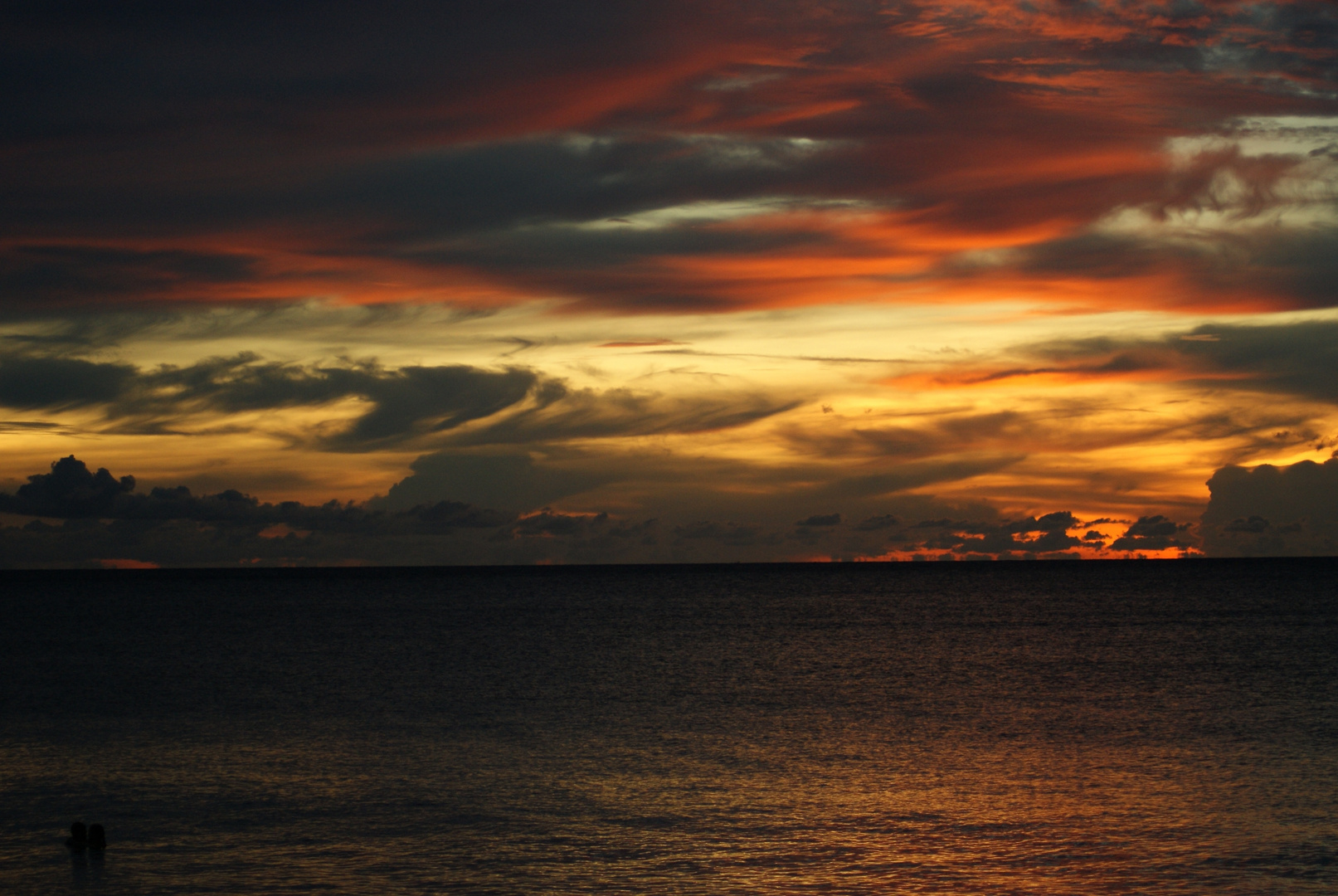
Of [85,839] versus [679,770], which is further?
[679,770]

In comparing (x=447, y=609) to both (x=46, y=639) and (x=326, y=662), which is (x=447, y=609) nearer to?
(x=46, y=639)

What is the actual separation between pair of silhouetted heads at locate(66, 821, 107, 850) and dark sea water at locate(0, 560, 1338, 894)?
296 millimetres

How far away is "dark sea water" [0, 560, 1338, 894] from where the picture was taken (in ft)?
79.6

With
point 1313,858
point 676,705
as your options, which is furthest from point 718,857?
point 676,705

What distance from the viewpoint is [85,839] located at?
2520cm

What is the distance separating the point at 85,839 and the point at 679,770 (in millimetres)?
16455

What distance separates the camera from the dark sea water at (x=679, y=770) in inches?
955

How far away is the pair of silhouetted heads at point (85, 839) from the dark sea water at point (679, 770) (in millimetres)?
296

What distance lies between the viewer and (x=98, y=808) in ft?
96.7

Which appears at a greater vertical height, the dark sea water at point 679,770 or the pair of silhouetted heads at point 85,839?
the pair of silhouetted heads at point 85,839

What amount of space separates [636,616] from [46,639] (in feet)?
199

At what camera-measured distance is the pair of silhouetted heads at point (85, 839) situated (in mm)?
25075

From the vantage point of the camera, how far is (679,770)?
3509 centimetres

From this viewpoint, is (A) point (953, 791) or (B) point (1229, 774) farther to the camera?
(B) point (1229, 774)
